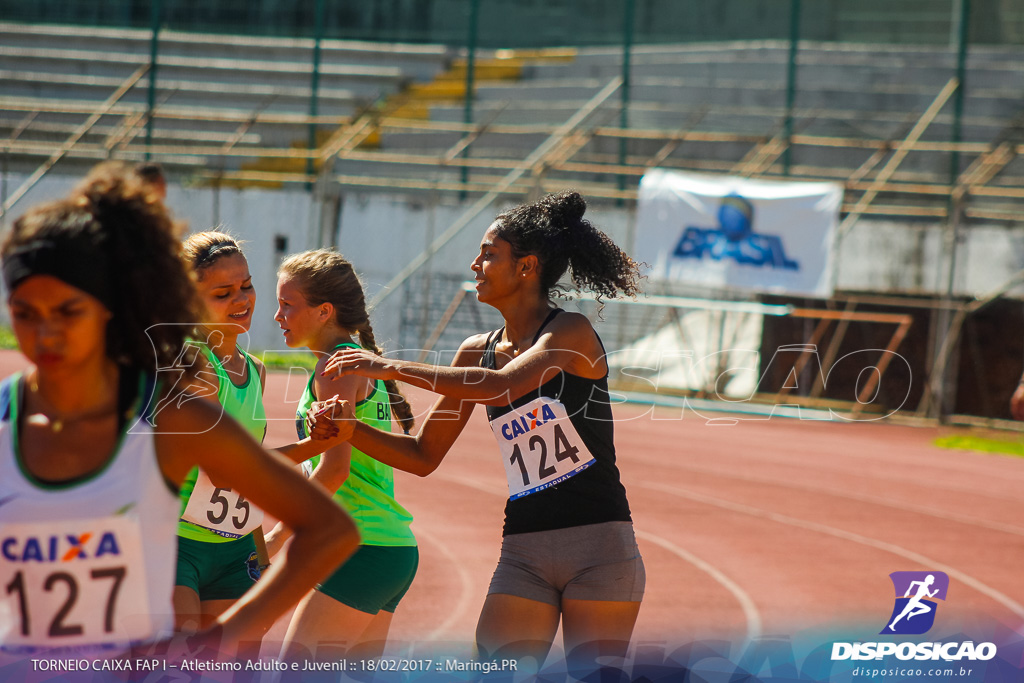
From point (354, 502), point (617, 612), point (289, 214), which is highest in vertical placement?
point (289, 214)

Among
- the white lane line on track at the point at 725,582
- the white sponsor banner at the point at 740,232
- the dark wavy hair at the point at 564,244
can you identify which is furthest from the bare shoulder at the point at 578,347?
the white sponsor banner at the point at 740,232

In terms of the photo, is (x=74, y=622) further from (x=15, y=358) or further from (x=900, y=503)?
(x=15, y=358)

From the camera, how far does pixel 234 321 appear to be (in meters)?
4.19

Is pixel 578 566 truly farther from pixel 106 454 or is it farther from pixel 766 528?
pixel 766 528

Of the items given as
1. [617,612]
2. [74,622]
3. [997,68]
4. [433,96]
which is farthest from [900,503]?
[433,96]

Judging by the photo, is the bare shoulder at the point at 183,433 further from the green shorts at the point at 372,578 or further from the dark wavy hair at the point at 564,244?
the dark wavy hair at the point at 564,244

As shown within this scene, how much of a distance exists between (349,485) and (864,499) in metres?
8.93

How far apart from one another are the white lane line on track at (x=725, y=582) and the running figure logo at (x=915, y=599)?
74 centimetres

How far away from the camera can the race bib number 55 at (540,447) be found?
13.0 feet

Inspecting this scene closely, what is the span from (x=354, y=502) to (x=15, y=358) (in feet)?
48.1

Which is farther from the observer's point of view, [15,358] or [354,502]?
[15,358]

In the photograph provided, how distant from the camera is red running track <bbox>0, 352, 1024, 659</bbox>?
734cm

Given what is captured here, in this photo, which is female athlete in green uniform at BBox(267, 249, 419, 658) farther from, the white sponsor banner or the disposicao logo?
the white sponsor banner

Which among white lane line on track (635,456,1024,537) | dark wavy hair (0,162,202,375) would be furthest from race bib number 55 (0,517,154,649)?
white lane line on track (635,456,1024,537)
